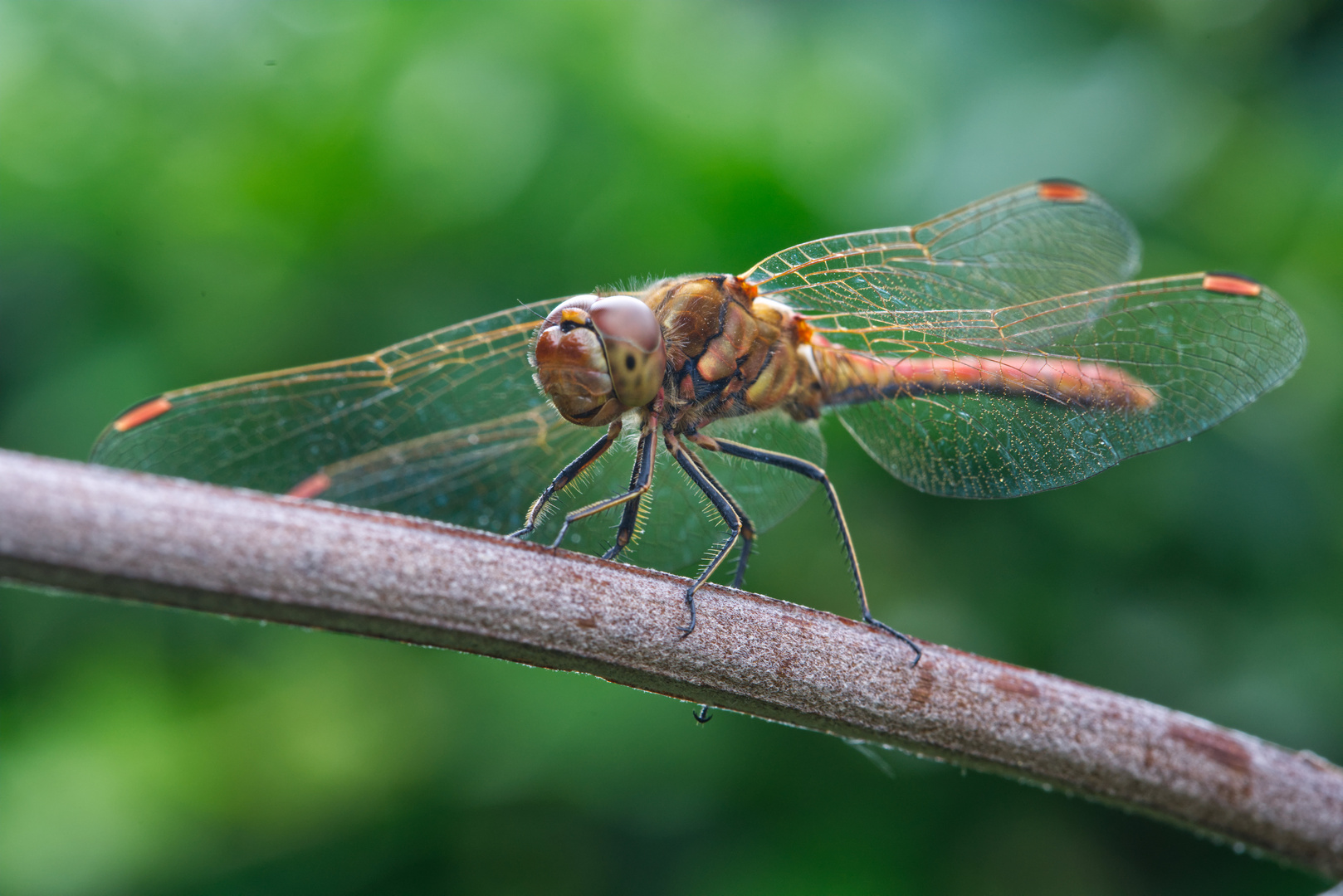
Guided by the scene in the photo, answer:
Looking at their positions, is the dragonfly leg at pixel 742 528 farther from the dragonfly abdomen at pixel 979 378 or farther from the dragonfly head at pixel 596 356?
the dragonfly abdomen at pixel 979 378

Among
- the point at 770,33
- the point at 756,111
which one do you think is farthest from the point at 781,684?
the point at 770,33

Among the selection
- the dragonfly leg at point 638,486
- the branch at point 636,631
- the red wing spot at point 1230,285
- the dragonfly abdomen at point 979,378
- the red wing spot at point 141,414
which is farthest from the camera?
the dragonfly abdomen at point 979,378

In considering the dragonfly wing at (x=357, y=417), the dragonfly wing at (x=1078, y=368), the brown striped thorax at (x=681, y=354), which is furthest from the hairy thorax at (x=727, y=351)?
the dragonfly wing at (x=357, y=417)

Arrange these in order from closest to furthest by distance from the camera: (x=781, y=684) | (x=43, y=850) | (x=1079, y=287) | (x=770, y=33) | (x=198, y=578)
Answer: (x=198, y=578), (x=781, y=684), (x=43, y=850), (x=1079, y=287), (x=770, y=33)

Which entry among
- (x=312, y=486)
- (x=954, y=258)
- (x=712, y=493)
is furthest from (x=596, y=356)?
(x=954, y=258)

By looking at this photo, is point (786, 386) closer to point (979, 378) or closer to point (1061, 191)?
point (979, 378)

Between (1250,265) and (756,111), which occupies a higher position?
(756,111)

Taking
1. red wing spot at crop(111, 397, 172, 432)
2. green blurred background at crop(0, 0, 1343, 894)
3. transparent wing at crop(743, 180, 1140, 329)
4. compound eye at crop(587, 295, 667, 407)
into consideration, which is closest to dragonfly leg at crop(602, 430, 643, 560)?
compound eye at crop(587, 295, 667, 407)

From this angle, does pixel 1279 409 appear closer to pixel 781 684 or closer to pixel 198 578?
pixel 781 684
